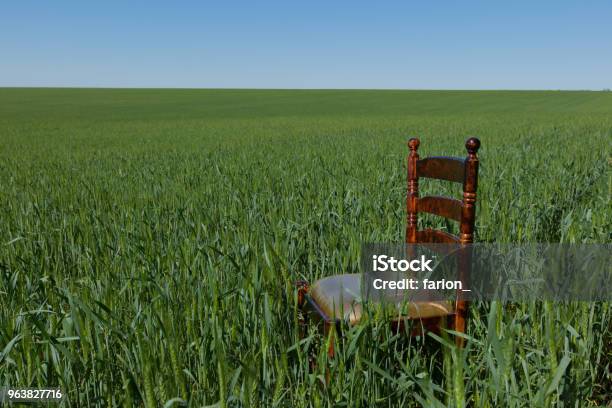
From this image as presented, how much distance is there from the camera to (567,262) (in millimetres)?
2777

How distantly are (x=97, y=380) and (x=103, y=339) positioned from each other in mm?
276

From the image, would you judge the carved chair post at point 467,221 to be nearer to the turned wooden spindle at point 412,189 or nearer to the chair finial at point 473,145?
the chair finial at point 473,145

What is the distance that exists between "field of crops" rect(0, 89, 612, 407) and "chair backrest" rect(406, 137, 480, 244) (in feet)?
1.22

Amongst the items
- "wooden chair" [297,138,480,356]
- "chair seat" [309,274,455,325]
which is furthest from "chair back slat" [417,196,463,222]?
"chair seat" [309,274,455,325]

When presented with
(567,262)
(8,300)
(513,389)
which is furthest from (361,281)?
(8,300)

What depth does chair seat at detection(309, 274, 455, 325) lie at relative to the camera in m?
1.94

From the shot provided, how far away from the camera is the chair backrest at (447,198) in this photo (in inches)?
75.3

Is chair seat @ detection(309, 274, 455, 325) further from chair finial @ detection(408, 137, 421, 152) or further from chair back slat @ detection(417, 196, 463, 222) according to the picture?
chair finial @ detection(408, 137, 421, 152)

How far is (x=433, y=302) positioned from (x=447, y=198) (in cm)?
46

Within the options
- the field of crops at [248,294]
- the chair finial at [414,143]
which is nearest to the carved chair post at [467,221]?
the field of crops at [248,294]

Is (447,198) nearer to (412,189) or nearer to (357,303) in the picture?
(412,189)

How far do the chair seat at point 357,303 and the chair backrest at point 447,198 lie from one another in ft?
0.99

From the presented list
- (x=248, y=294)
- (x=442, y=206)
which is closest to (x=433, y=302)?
(x=442, y=206)

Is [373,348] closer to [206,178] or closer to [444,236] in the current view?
[444,236]
